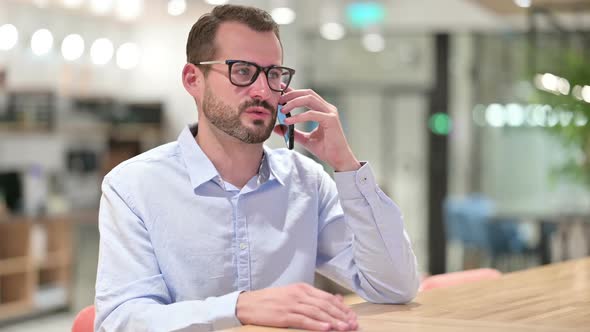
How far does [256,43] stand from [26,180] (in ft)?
21.3

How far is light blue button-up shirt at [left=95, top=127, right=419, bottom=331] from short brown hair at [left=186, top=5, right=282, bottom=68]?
204 millimetres

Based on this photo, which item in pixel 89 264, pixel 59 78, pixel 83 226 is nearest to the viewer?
pixel 59 78

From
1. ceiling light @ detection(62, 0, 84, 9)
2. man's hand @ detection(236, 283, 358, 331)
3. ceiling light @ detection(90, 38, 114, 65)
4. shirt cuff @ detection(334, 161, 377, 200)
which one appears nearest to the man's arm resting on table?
man's hand @ detection(236, 283, 358, 331)

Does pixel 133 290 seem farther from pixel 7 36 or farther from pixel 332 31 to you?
pixel 332 31

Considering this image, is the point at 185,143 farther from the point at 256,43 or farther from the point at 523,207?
the point at 523,207

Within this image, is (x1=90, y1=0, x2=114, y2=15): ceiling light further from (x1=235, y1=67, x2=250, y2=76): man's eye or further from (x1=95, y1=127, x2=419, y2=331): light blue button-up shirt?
(x1=235, y1=67, x2=250, y2=76): man's eye

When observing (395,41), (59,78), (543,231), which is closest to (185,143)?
(543,231)

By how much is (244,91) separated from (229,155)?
200mm

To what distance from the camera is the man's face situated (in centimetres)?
204

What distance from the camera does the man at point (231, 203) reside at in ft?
6.59

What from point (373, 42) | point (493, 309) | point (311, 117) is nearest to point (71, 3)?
point (373, 42)

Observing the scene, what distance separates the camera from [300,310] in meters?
1.65

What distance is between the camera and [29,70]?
849 cm

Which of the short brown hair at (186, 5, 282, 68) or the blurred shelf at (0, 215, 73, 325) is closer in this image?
the short brown hair at (186, 5, 282, 68)
